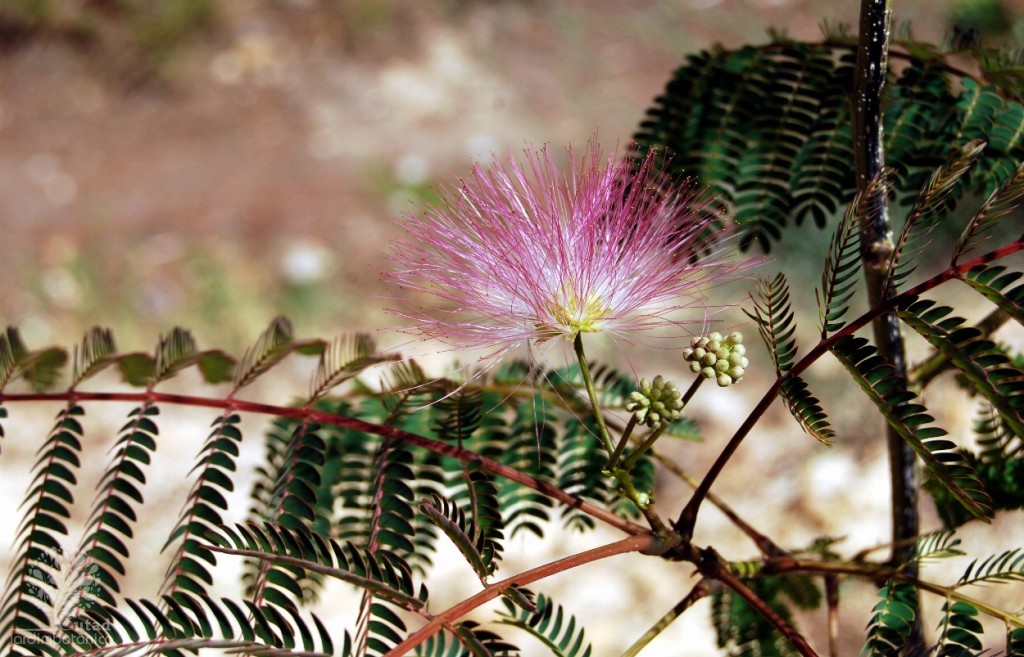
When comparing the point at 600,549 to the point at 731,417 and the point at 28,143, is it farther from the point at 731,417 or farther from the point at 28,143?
the point at 28,143

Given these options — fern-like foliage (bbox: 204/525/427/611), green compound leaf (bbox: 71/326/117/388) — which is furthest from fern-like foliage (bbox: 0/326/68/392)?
fern-like foliage (bbox: 204/525/427/611)

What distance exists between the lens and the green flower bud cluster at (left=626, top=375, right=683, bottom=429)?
2.20 feet

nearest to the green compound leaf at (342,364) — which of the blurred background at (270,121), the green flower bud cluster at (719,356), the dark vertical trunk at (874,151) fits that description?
the green flower bud cluster at (719,356)

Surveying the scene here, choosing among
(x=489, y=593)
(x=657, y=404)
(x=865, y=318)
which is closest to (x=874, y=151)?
(x=865, y=318)

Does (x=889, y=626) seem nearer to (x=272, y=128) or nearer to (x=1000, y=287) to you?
(x=1000, y=287)

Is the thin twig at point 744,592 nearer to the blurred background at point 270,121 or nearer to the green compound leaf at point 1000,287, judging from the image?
the green compound leaf at point 1000,287

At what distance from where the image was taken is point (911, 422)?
2.12 feet

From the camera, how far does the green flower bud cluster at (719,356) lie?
26.2 inches

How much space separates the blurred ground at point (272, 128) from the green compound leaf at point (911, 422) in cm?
201

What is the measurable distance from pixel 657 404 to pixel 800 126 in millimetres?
511

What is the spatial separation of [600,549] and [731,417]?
6.74 feet

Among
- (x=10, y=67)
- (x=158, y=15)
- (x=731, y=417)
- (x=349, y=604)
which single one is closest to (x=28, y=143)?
(x=10, y=67)

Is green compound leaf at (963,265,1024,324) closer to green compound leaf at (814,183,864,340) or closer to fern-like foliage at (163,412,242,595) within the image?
green compound leaf at (814,183,864,340)

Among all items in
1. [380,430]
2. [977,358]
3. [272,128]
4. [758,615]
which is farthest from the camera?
[272,128]
